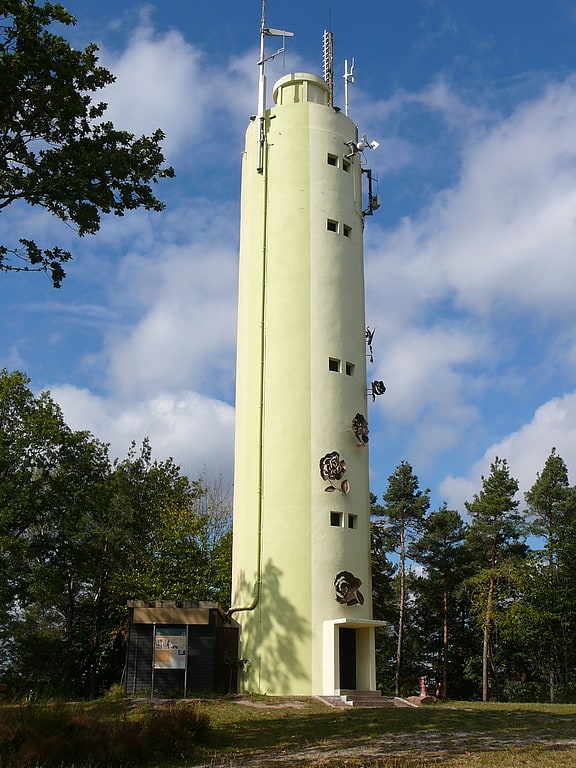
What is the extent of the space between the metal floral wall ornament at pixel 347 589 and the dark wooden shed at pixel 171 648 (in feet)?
14.9

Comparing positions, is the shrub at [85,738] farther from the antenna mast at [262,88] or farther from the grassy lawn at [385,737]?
the antenna mast at [262,88]

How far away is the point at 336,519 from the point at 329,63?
22.7 m

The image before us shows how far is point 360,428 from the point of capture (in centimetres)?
3027

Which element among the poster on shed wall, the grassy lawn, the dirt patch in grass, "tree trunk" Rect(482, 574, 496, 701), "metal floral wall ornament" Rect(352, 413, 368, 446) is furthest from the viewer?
"tree trunk" Rect(482, 574, 496, 701)

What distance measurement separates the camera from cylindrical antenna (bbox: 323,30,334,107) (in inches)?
1465

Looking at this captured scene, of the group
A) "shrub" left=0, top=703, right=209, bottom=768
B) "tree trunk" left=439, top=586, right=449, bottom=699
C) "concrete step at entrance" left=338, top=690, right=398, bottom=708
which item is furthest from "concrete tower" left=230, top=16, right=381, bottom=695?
"tree trunk" left=439, top=586, right=449, bottom=699

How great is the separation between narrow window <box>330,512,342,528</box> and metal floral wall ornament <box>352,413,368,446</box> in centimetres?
298

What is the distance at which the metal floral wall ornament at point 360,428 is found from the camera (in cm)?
3009

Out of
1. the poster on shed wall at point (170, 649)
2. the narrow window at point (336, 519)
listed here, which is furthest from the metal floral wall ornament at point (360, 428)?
the poster on shed wall at point (170, 649)

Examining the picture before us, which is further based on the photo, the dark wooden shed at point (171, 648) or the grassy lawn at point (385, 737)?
the dark wooden shed at point (171, 648)

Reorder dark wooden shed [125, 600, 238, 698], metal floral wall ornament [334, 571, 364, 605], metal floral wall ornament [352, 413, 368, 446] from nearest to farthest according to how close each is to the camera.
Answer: dark wooden shed [125, 600, 238, 698], metal floral wall ornament [334, 571, 364, 605], metal floral wall ornament [352, 413, 368, 446]

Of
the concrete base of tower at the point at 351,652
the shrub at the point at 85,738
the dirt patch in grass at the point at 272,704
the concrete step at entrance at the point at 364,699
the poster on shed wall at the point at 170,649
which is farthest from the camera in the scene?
the concrete base of tower at the point at 351,652

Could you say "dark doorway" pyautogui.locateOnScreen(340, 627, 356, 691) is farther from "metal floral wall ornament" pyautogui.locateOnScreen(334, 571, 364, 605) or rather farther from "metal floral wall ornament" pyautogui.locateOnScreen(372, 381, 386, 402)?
"metal floral wall ornament" pyautogui.locateOnScreen(372, 381, 386, 402)

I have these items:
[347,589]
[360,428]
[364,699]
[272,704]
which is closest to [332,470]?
[360,428]
